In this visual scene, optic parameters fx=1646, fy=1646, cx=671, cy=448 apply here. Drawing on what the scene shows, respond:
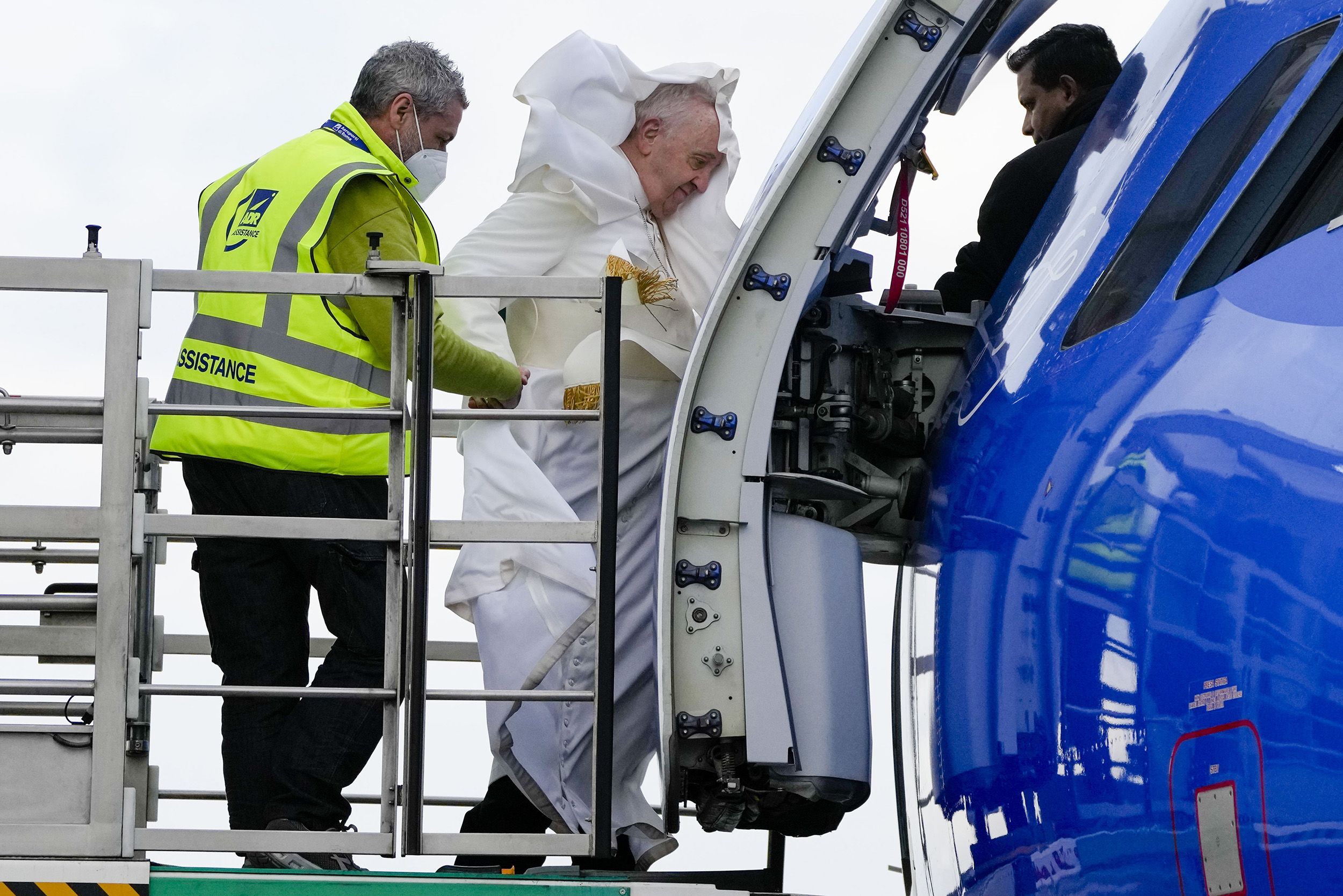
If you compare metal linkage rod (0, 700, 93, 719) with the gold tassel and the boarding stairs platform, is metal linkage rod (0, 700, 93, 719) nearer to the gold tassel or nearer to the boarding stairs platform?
the boarding stairs platform

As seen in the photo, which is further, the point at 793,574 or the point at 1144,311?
the point at 793,574

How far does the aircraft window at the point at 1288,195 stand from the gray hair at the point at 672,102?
8.12ft

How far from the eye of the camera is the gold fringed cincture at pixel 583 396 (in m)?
4.48

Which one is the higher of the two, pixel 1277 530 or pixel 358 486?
pixel 358 486

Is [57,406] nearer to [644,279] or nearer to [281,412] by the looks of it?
[281,412]

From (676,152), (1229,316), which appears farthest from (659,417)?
(1229,316)

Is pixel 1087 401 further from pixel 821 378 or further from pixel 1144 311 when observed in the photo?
pixel 821 378

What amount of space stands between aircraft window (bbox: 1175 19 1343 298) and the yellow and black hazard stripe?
2316mm

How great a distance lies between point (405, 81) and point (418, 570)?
189 centimetres

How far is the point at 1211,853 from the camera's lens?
2.27 meters

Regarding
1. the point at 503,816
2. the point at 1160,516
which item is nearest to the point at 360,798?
the point at 503,816

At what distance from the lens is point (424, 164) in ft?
16.3

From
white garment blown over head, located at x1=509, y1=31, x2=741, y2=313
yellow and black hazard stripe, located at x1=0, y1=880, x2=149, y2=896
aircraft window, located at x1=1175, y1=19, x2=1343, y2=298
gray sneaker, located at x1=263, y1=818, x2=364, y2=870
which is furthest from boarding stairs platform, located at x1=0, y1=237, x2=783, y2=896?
aircraft window, located at x1=1175, y1=19, x2=1343, y2=298

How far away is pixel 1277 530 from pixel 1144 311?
0.75 meters
